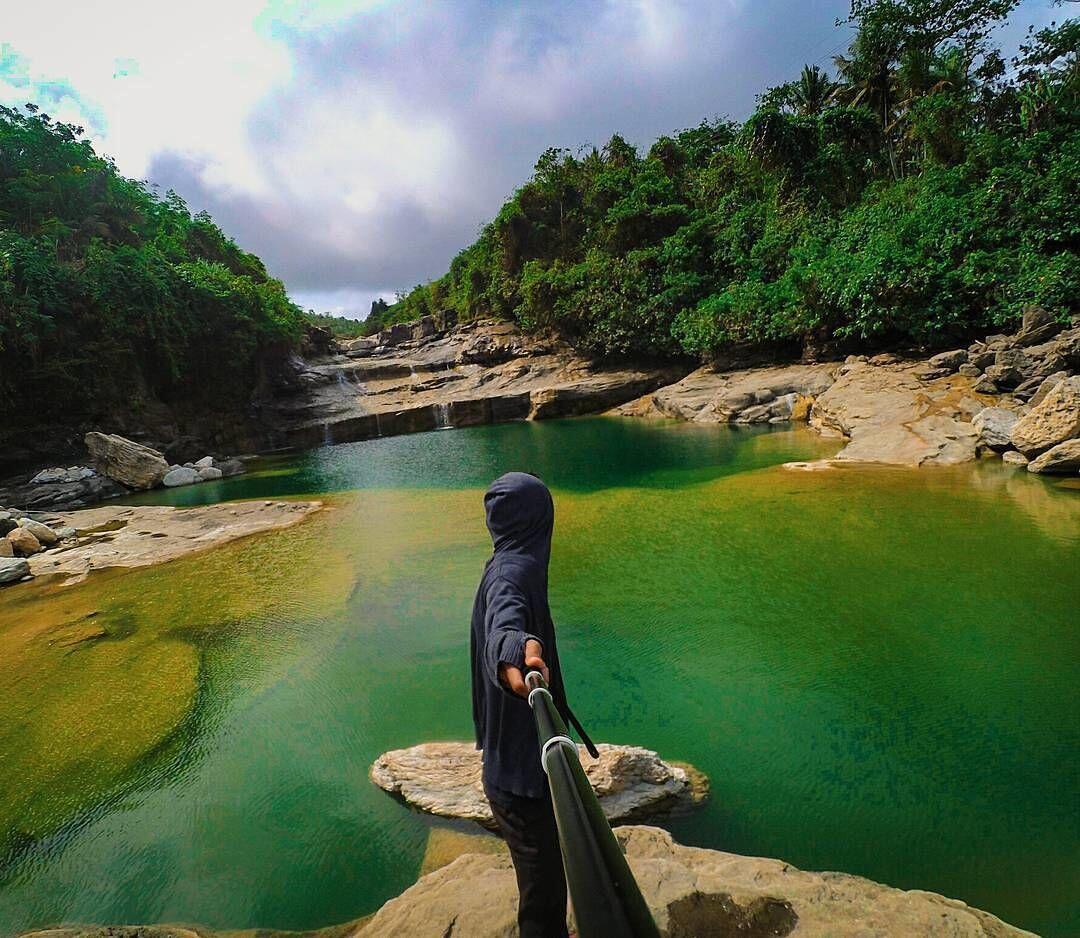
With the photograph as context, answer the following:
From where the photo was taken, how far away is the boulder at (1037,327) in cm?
1234

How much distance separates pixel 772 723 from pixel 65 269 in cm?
2365

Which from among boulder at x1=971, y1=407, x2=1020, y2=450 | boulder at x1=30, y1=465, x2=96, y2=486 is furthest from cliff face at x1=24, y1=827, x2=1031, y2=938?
boulder at x1=30, y1=465, x2=96, y2=486

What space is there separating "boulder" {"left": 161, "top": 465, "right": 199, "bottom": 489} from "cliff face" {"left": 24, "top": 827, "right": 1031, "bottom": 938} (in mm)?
17559

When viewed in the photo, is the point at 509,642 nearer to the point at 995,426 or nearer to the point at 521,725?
the point at 521,725

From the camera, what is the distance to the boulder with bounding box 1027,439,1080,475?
27.8ft

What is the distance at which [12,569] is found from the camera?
8344mm

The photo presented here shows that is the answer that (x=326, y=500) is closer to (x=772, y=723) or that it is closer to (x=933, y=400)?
(x=772, y=723)

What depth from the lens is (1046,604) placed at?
16.8 feet

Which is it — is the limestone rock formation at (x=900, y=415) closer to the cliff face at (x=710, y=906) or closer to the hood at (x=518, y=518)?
the cliff face at (x=710, y=906)

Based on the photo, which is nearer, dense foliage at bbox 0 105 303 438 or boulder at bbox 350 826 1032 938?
boulder at bbox 350 826 1032 938

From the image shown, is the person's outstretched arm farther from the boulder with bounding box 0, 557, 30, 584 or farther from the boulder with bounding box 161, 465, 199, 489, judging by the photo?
the boulder with bounding box 161, 465, 199, 489

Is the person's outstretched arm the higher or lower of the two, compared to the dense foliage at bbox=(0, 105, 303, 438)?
lower

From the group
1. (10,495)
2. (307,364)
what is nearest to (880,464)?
(10,495)

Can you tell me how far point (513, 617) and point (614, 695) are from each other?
123 inches
